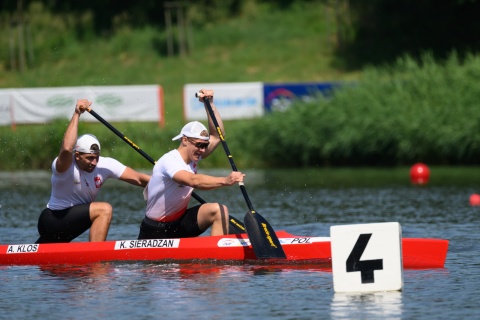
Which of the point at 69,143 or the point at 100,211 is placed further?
the point at 100,211

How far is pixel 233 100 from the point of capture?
29703 millimetres

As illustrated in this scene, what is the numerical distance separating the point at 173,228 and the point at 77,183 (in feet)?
4.03

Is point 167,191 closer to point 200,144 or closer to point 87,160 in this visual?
point 200,144

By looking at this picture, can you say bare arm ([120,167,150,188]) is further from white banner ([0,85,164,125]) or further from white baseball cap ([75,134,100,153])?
white banner ([0,85,164,125])

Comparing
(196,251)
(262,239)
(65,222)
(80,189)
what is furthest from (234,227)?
(65,222)

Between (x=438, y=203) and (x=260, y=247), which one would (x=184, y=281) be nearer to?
(x=260, y=247)

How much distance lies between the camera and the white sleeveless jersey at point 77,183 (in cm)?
1227

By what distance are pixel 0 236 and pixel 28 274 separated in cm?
376

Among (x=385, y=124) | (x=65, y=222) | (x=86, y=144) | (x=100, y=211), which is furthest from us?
(x=385, y=124)

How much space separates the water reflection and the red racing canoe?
5.03 ft

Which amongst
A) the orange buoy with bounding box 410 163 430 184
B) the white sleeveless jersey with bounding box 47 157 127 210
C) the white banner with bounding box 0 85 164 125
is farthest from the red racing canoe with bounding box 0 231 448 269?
the white banner with bounding box 0 85 164 125

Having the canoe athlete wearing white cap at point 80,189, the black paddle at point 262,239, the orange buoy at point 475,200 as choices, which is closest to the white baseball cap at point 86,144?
the canoe athlete wearing white cap at point 80,189

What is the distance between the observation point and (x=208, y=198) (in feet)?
68.8

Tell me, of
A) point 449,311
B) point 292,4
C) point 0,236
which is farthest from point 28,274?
point 292,4
